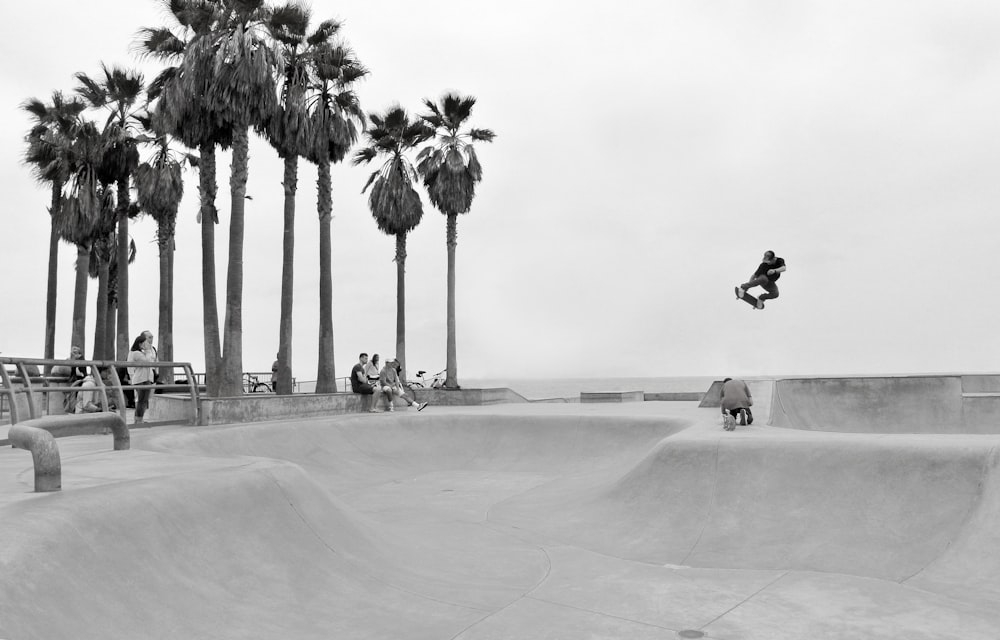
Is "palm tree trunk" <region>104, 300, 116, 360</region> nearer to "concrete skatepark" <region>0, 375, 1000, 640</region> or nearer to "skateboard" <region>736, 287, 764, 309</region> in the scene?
"concrete skatepark" <region>0, 375, 1000, 640</region>

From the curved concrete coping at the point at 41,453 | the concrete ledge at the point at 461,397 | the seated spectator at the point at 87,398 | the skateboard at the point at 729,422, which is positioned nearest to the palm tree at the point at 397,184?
the concrete ledge at the point at 461,397

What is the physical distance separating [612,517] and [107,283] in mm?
27650

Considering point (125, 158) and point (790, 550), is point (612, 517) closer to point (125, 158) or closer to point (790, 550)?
point (790, 550)

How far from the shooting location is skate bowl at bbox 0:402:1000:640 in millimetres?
4145

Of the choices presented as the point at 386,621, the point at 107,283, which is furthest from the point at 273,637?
the point at 107,283

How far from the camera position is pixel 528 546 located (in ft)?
24.4

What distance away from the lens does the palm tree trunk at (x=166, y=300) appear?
84.8ft

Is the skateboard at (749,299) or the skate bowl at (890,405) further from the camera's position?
the skate bowl at (890,405)

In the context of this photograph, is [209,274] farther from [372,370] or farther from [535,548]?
[535,548]

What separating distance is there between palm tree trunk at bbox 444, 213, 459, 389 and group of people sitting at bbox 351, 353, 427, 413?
610 centimetres

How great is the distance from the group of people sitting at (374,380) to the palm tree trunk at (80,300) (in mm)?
14884

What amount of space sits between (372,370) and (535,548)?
1096 cm

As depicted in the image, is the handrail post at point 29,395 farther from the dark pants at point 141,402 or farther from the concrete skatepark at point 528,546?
the dark pants at point 141,402

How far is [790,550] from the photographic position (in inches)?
267
